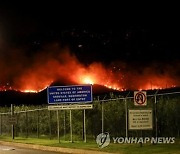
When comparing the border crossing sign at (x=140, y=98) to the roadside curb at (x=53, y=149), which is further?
the roadside curb at (x=53, y=149)

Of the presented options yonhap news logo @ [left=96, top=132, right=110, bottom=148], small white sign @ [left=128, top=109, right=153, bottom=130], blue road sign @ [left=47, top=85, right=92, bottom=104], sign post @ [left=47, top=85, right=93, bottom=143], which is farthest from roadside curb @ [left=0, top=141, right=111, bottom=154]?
blue road sign @ [left=47, top=85, right=92, bottom=104]

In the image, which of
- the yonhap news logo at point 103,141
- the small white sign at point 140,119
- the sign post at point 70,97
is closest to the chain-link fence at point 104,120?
the yonhap news logo at point 103,141

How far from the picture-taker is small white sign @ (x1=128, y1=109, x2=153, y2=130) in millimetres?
21203

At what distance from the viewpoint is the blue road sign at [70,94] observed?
2644 cm

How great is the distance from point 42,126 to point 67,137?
5839 mm

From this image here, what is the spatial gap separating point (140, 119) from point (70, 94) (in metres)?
6.47

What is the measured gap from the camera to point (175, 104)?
2544 centimetres

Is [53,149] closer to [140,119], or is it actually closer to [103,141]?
[103,141]

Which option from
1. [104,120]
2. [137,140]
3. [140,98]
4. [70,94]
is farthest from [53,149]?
[140,98]

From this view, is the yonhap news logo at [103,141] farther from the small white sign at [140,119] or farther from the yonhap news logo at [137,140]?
the small white sign at [140,119]

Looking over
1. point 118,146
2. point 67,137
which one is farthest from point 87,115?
point 118,146

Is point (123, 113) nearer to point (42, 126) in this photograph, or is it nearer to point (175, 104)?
point (175, 104)

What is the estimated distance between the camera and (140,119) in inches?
836

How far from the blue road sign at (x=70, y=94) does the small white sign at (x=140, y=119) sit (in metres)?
5.46
